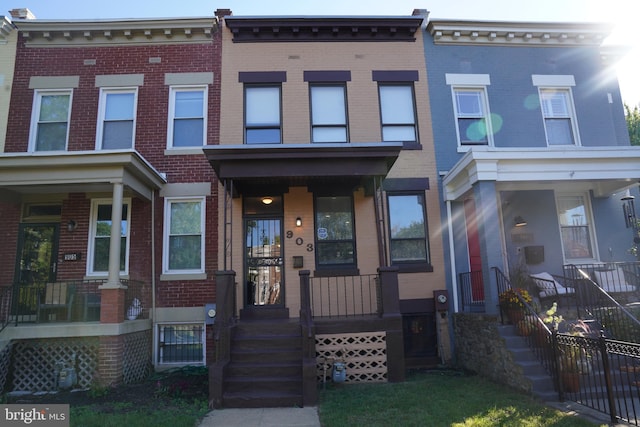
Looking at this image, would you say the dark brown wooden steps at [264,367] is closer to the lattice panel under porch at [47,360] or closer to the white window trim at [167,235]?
the white window trim at [167,235]

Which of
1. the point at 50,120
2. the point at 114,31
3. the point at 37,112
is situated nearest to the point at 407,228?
the point at 114,31

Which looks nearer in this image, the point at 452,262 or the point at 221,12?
the point at 452,262

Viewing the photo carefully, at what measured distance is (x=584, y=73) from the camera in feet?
36.3

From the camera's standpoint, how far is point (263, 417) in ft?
19.1

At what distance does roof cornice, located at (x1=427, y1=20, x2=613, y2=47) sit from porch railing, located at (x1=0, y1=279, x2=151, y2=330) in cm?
963

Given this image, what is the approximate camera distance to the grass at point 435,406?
524 cm

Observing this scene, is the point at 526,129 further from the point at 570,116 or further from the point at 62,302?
the point at 62,302

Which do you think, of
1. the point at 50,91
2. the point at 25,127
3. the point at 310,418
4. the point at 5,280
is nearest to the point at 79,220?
the point at 5,280

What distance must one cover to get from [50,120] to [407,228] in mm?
8984

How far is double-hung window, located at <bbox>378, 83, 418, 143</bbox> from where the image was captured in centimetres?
1037

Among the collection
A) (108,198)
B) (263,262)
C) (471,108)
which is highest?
(471,108)

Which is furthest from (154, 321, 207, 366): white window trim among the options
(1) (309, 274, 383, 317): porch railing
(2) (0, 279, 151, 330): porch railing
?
(1) (309, 274, 383, 317): porch railing

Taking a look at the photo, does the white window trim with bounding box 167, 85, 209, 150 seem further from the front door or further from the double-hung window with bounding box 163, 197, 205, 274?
the front door

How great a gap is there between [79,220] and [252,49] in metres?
5.80
